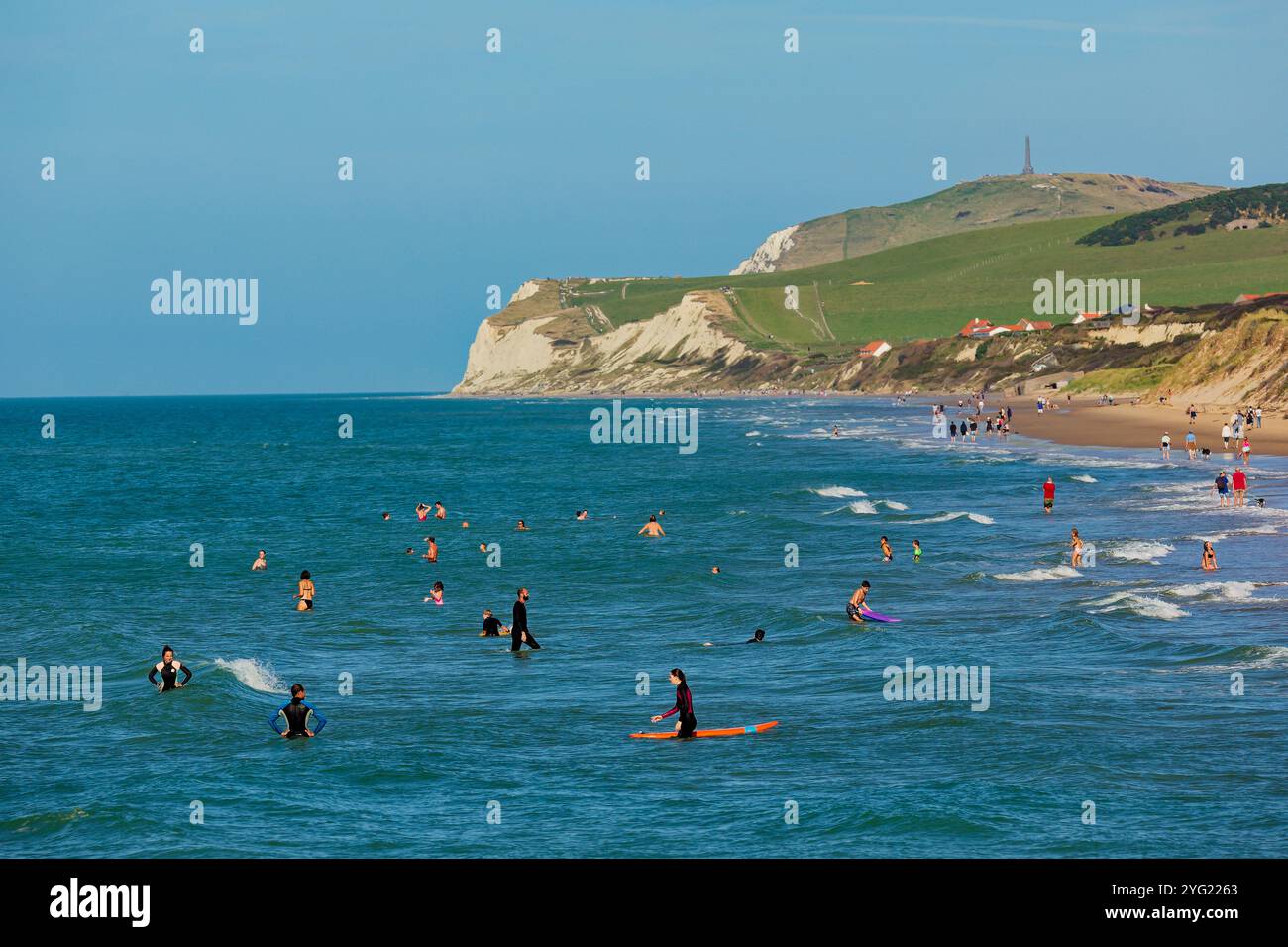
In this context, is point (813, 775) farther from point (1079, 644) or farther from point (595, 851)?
point (1079, 644)

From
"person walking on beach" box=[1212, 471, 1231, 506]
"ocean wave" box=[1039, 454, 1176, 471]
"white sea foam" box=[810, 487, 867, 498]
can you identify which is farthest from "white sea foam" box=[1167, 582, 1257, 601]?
"ocean wave" box=[1039, 454, 1176, 471]

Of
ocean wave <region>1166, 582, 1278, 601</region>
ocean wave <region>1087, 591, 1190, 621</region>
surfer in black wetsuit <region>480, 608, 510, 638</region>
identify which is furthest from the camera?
surfer in black wetsuit <region>480, 608, 510, 638</region>

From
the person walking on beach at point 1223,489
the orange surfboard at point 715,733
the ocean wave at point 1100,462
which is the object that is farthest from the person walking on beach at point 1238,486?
the orange surfboard at point 715,733

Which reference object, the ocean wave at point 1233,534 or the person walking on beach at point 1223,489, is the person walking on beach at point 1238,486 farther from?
the ocean wave at point 1233,534

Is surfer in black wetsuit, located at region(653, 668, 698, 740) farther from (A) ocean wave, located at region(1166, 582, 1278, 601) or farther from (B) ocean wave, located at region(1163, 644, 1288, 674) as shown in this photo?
(A) ocean wave, located at region(1166, 582, 1278, 601)
